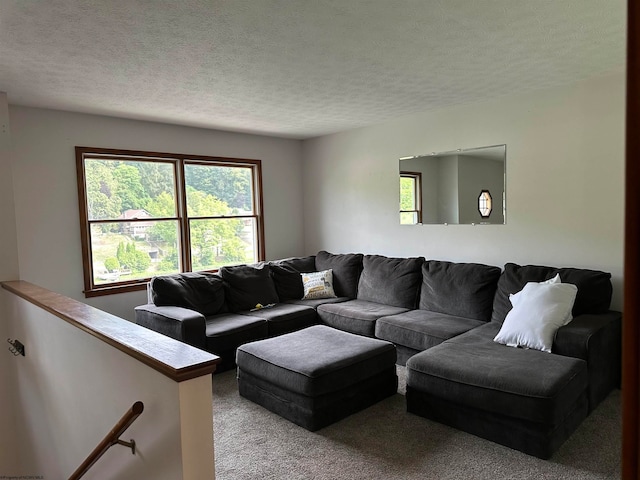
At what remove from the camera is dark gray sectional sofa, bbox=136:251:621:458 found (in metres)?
2.51

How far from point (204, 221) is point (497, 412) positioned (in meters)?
3.81

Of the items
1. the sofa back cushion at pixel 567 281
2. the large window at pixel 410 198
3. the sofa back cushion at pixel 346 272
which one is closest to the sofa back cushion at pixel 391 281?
the sofa back cushion at pixel 346 272

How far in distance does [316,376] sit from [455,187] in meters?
2.62

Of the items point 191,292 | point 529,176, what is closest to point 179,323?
point 191,292

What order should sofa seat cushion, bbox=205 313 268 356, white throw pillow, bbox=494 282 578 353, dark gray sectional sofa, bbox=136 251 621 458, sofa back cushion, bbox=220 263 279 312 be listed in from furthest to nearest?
1. sofa back cushion, bbox=220 263 279 312
2. sofa seat cushion, bbox=205 313 268 356
3. white throw pillow, bbox=494 282 578 353
4. dark gray sectional sofa, bbox=136 251 621 458

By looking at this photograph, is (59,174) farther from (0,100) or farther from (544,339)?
(544,339)

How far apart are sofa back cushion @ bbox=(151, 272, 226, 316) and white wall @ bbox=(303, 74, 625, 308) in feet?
6.40

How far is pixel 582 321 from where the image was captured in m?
3.06

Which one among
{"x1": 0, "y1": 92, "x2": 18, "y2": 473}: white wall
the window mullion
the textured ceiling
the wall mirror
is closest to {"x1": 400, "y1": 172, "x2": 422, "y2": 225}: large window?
the wall mirror

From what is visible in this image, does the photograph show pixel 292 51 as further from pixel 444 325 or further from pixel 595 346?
pixel 595 346

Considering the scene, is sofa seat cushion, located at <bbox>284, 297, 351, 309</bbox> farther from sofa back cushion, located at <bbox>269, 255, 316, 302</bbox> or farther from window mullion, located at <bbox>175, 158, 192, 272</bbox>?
window mullion, located at <bbox>175, 158, 192, 272</bbox>

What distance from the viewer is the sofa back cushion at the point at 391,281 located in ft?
14.7

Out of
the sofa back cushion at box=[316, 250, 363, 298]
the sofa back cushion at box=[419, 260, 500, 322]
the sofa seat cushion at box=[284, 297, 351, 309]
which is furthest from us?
the sofa back cushion at box=[316, 250, 363, 298]

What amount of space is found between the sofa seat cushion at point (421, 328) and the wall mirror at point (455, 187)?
1073 mm
